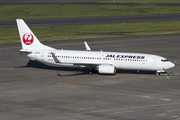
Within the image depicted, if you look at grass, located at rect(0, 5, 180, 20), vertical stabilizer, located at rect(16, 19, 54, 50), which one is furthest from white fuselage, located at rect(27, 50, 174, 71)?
grass, located at rect(0, 5, 180, 20)

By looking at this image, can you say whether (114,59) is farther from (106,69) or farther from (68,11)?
(68,11)

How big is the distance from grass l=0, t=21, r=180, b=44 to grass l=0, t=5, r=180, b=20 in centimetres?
3495

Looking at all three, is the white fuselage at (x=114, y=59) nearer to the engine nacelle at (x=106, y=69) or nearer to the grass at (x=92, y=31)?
the engine nacelle at (x=106, y=69)

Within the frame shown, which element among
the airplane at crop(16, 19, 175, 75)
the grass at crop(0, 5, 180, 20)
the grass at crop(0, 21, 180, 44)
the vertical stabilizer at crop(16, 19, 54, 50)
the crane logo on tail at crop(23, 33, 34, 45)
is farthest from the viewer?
the grass at crop(0, 5, 180, 20)

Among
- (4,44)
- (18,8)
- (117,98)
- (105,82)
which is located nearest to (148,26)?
(4,44)

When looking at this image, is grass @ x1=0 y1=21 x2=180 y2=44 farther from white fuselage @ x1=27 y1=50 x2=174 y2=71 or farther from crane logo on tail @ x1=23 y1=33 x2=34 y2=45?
white fuselage @ x1=27 y1=50 x2=174 y2=71

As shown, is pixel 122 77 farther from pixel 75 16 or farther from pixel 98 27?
pixel 75 16

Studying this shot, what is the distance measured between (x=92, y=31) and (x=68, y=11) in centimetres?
5906

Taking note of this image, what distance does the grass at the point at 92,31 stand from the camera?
11394 centimetres

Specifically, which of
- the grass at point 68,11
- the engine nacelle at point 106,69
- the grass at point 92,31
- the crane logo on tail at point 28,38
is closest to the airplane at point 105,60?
the engine nacelle at point 106,69

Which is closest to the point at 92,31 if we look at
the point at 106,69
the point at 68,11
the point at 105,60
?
the point at 68,11

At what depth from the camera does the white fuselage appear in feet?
203

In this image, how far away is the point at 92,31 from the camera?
416 ft

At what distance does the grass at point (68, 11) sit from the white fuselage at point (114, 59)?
9658cm
